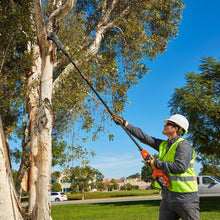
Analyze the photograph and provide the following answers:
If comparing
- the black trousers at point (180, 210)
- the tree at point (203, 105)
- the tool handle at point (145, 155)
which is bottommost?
the black trousers at point (180, 210)

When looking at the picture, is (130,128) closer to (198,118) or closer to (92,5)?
(92,5)

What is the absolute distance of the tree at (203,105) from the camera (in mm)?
18609

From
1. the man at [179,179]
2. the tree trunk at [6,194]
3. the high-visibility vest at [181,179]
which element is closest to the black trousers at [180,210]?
the man at [179,179]

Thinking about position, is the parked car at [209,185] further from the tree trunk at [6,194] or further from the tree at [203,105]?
the tree trunk at [6,194]

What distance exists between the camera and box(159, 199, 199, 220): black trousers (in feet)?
11.1

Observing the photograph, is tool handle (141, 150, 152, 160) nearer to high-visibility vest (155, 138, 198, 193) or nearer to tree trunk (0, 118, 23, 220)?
high-visibility vest (155, 138, 198, 193)

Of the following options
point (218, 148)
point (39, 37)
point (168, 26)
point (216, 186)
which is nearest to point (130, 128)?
point (39, 37)

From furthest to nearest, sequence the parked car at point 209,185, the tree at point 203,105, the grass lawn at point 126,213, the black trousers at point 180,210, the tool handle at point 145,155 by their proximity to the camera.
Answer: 1. the parked car at point 209,185
2. the tree at point 203,105
3. the grass lawn at point 126,213
4. the tool handle at point 145,155
5. the black trousers at point 180,210

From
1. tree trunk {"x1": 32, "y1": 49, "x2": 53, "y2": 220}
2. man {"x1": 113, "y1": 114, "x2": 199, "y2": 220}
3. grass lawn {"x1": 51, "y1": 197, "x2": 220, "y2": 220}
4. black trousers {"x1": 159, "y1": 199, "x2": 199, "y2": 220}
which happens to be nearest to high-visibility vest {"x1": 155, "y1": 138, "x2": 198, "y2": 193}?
man {"x1": 113, "y1": 114, "x2": 199, "y2": 220}

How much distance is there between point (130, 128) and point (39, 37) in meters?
4.94

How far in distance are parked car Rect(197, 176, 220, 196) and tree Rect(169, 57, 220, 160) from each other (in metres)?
3.28

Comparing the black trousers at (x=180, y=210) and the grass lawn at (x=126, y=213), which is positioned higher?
the black trousers at (x=180, y=210)

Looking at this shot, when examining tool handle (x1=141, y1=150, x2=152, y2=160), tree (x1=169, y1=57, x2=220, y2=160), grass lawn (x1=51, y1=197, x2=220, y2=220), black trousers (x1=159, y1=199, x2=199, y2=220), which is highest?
tree (x1=169, y1=57, x2=220, y2=160)

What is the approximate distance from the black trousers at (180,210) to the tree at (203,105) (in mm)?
15440
